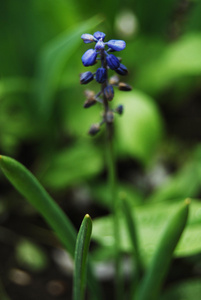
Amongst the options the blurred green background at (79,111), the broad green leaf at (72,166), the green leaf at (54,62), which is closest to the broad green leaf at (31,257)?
the blurred green background at (79,111)

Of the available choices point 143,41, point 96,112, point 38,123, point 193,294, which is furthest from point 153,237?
point 143,41

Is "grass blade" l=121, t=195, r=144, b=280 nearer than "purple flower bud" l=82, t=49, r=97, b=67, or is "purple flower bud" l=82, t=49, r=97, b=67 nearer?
"purple flower bud" l=82, t=49, r=97, b=67

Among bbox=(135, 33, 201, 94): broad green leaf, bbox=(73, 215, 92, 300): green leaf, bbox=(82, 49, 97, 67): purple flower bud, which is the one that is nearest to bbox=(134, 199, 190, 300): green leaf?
bbox=(73, 215, 92, 300): green leaf

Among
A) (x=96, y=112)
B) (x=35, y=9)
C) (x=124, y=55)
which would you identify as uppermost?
(x=35, y=9)

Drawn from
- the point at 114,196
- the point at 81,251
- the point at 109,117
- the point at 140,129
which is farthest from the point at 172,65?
the point at 81,251

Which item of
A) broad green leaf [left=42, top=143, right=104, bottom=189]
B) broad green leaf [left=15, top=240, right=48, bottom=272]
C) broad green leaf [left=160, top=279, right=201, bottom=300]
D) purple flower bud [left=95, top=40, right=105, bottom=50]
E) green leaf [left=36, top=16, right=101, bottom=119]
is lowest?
broad green leaf [left=160, top=279, right=201, bottom=300]

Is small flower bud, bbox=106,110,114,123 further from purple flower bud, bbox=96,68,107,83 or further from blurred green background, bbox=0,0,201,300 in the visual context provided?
blurred green background, bbox=0,0,201,300

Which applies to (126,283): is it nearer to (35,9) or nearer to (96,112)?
(96,112)
